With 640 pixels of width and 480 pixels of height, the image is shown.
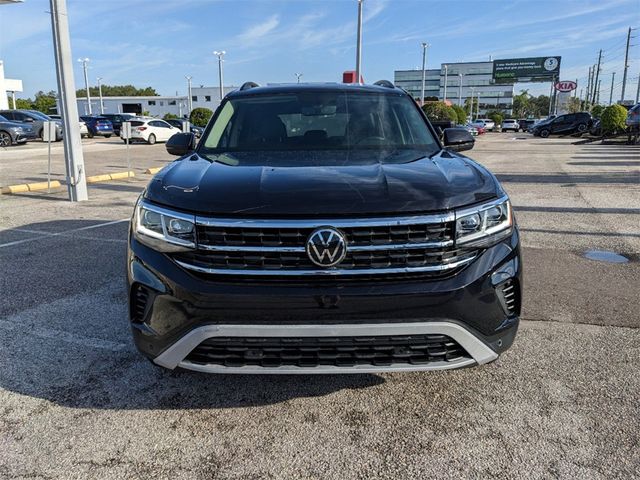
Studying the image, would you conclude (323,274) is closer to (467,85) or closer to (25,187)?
(25,187)

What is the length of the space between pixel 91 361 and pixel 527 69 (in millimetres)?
98825

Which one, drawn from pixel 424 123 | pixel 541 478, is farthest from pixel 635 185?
pixel 541 478

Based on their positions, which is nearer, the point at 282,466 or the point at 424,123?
the point at 282,466

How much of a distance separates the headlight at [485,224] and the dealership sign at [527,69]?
9789 cm

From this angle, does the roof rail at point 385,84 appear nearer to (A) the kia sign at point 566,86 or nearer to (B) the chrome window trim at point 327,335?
(B) the chrome window trim at point 327,335

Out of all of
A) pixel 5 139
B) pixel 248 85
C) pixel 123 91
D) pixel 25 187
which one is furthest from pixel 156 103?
pixel 248 85

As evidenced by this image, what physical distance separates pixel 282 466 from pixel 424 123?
274 cm

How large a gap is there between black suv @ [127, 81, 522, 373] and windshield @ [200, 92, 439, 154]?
1032 mm

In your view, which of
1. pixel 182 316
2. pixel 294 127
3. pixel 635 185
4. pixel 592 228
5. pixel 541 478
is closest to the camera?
pixel 541 478

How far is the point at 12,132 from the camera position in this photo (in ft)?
81.0

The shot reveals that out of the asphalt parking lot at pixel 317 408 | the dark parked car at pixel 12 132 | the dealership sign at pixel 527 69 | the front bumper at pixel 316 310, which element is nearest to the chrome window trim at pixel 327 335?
the front bumper at pixel 316 310

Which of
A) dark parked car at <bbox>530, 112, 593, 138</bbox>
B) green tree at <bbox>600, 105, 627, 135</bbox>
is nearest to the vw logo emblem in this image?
green tree at <bbox>600, 105, 627, 135</bbox>

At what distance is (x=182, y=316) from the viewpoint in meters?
2.39

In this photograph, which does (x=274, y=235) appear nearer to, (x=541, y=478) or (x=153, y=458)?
(x=153, y=458)
